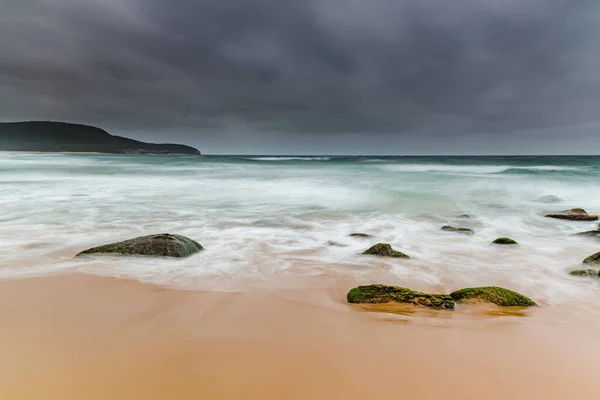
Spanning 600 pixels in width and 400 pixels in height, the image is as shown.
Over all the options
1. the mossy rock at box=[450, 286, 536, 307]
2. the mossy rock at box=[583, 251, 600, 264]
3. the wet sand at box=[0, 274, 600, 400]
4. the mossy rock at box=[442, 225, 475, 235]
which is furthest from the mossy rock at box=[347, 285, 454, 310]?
the mossy rock at box=[442, 225, 475, 235]

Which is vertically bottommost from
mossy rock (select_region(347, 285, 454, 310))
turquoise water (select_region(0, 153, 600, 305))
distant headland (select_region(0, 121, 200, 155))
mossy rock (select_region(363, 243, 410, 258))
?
turquoise water (select_region(0, 153, 600, 305))

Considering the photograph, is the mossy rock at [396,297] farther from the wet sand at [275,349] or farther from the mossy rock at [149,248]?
the mossy rock at [149,248]

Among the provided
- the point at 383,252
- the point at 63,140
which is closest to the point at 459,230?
the point at 383,252

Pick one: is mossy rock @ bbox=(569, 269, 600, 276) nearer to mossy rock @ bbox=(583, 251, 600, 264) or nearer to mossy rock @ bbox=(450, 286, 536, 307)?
mossy rock @ bbox=(583, 251, 600, 264)

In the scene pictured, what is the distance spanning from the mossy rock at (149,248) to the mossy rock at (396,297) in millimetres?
2578

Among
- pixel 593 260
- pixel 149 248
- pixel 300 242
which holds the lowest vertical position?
pixel 300 242

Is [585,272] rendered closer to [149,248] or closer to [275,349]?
[275,349]

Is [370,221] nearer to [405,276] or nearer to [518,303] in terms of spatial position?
[405,276]

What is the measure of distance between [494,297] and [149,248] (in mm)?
4168

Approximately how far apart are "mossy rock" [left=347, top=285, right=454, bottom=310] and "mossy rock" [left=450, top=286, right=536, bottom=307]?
0.22m

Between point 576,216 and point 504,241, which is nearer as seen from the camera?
point 504,241

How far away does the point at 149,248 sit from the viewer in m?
4.51

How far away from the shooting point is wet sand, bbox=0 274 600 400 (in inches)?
73.7

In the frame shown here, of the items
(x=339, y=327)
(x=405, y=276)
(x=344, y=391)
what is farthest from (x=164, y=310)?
(x=405, y=276)
